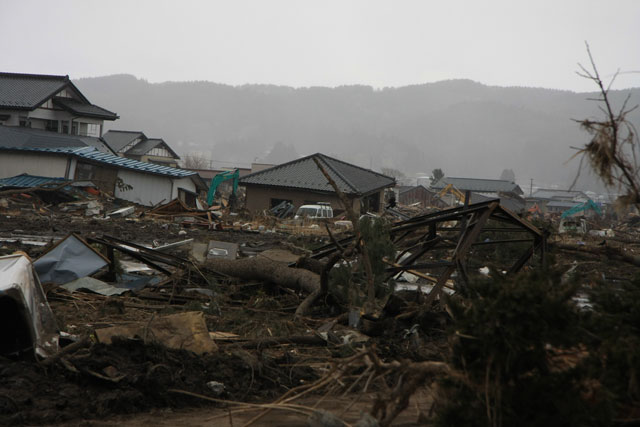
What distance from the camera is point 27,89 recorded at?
38.2 m

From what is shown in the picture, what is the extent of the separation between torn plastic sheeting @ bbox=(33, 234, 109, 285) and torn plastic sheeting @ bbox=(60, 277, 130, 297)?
1.01 feet

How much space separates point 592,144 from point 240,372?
3526mm

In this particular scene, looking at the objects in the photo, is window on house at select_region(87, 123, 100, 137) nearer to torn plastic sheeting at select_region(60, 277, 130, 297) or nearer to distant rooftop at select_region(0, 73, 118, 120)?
distant rooftop at select_region(0, 73, 118, 120)

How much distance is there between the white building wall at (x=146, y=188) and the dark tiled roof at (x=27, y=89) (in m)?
8.04

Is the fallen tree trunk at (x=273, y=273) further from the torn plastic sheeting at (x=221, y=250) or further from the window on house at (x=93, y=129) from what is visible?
the window on house at (x=93, y=129)

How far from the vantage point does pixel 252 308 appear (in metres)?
8.81

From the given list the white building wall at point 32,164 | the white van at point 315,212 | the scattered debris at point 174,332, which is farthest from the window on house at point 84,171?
the scattered debris at point 174,332

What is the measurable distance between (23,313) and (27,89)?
3753cm

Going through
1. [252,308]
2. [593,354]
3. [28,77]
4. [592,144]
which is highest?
[28,77]

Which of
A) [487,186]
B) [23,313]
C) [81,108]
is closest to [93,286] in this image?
[23,313]

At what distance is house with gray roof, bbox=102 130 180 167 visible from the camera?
5680 cm

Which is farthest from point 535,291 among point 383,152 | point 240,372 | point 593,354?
point 383,152

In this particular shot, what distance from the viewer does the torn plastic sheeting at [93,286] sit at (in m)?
9.25

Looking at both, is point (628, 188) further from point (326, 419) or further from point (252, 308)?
point (252, 308)
